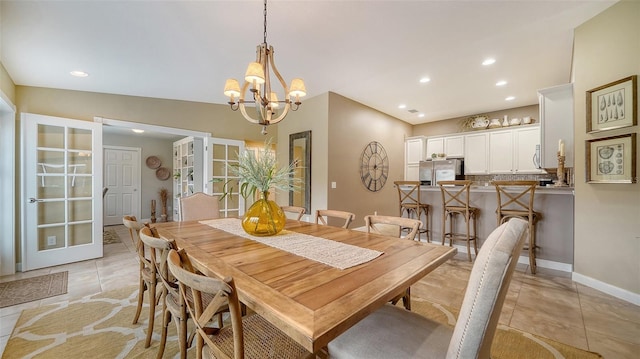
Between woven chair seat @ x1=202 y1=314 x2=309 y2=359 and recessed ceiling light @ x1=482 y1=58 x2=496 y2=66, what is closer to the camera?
woven chair seat @ x1=202 y1=314 x2=309 y2=359

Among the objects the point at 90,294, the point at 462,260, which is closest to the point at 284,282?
the point at 90,294

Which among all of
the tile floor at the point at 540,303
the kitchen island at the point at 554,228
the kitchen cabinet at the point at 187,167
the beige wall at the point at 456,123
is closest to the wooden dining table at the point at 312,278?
the tile floor at the point at 540,303

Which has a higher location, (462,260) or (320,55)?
(320,55)

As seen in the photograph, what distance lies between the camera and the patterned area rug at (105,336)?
5.30ft

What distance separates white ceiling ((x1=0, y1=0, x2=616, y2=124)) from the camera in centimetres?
209

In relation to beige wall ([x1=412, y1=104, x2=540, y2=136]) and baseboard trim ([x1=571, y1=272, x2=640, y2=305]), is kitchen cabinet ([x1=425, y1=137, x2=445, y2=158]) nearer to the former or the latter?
beige wall ([x1=412, y1=104, x2=540, y2=136])

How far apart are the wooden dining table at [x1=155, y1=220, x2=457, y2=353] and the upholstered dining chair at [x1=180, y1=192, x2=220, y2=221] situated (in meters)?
1.17

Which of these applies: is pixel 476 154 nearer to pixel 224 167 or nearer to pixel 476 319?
pixel 224 167

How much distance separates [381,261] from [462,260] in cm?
290

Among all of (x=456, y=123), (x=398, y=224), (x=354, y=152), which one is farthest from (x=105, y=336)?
(x=456, y=123)

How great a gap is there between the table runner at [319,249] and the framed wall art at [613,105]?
280 cm

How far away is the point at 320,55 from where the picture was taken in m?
2.93

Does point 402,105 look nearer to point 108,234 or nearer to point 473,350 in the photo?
point 473,350

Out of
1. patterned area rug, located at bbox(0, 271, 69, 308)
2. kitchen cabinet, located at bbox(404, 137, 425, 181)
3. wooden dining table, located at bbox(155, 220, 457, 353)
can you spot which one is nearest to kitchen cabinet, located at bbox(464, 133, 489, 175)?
kitchen cabinet, located at bbox(404, 137, 425, 181)
